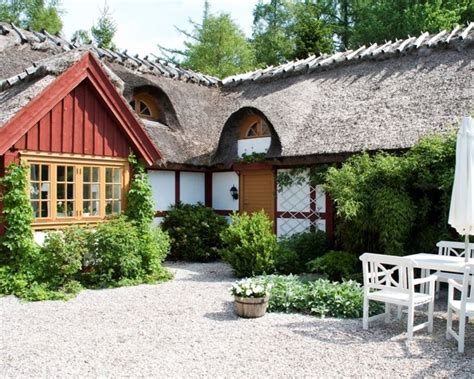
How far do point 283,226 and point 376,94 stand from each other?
3.98 metres

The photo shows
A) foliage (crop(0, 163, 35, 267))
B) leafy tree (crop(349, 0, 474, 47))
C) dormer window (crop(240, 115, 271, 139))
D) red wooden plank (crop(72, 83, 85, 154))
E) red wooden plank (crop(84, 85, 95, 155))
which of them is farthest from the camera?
leafy tree (crop(349, 0, 474, 47))

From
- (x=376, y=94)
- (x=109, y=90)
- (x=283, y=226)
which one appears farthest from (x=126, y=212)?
(x=376, y=94)

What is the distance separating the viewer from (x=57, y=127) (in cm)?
881

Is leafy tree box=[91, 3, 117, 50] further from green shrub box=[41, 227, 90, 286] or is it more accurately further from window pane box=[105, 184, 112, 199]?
green shrub box=[41, 227, 90, 286]

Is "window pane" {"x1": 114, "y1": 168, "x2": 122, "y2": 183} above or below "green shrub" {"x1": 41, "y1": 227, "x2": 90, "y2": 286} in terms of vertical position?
above

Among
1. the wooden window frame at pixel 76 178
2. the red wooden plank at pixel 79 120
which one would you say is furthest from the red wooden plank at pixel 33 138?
the red wooden plank at pixel 79 120

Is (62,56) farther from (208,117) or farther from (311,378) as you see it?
(311,378)

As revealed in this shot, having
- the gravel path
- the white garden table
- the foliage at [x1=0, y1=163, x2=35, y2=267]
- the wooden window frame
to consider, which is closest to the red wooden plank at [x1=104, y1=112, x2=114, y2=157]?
the wooden window frame

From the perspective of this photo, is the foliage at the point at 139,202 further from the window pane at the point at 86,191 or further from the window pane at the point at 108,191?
the window pane at the point at 86,191

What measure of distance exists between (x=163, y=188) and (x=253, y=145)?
255cm

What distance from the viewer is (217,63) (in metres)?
29.0

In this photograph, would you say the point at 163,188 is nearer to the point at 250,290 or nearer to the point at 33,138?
the point at 33,138

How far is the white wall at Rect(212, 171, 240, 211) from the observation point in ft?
43.6

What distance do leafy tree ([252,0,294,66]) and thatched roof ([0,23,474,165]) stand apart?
1582 cm
